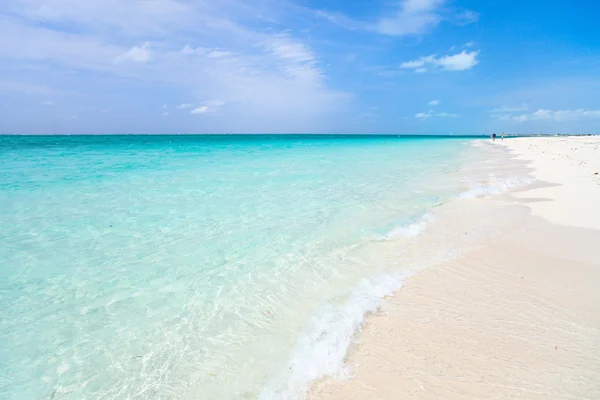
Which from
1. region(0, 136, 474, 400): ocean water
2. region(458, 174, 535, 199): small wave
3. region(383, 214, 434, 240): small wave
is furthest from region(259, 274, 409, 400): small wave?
region(458, 174, 535, 199): small wave

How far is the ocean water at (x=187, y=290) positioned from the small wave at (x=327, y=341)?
0.05 ft

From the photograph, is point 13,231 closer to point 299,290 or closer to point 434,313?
point 299,290

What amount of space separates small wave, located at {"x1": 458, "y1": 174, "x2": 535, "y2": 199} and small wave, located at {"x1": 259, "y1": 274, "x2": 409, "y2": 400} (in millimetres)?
7478

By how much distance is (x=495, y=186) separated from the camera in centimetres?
1177

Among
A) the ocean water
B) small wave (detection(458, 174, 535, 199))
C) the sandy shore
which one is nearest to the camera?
the sandy shore

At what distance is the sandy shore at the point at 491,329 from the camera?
2.64 m

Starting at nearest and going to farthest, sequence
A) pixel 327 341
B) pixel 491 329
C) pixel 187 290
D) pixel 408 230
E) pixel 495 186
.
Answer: pixel 327 341 < pixel 491 329 < pixel 187 290 < pixel 408 230 < pixel 495 186

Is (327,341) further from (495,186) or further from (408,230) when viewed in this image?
(495,186)

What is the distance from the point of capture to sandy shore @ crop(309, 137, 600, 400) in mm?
2643

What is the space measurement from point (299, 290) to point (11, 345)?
10.6ft

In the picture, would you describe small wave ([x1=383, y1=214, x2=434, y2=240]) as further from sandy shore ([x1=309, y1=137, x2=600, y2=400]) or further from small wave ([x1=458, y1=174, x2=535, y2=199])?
small wave ([x1=458, y1=174, x2=535, y2=199])

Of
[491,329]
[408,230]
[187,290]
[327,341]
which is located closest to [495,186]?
[408,230]

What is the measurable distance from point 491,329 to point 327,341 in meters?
1.83

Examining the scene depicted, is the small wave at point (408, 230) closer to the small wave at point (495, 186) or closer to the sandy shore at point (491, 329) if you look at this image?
the sandy shore at point (491, 329)
